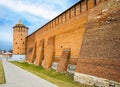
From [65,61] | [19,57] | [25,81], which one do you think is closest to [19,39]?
[19,57]

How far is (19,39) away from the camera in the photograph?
37.9m

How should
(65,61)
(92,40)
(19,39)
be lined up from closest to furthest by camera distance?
(92,40)
(65,61)
(19,39)

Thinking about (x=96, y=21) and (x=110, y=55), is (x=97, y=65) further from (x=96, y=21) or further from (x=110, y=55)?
(x=96, y=21)

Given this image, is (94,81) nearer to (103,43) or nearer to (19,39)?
(103,43)

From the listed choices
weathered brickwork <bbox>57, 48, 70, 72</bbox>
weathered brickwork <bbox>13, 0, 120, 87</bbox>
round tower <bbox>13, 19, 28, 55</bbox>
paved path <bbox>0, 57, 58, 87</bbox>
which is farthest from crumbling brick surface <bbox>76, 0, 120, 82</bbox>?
round tower <bbox>13, 19, 28, 55</bbox>

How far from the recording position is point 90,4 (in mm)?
12227

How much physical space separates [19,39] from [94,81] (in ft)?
98.7

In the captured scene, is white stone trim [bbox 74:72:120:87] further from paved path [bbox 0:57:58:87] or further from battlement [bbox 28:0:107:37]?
battlement [bbox 28:0:107:37]

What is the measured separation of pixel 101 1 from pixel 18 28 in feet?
98.8

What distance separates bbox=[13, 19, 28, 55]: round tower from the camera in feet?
123

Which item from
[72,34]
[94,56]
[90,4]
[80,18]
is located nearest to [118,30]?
[94,56]

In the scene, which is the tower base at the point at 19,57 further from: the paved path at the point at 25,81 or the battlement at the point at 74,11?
the paved path at the point at 25,81

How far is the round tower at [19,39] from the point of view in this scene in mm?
37531

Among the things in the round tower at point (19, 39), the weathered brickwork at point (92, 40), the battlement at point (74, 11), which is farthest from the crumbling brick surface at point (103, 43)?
the round tower at point (19, 39)
